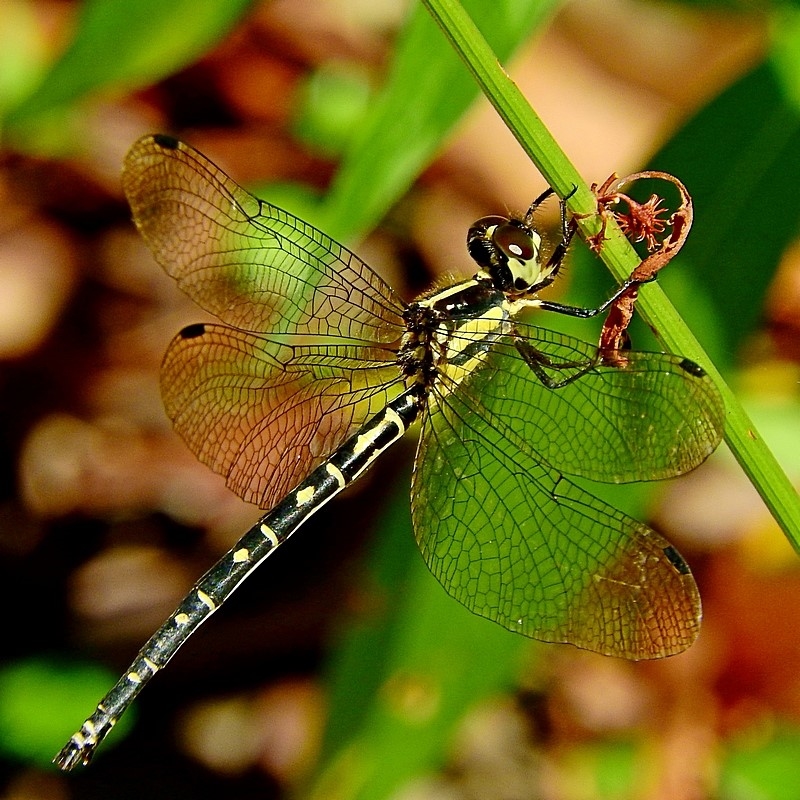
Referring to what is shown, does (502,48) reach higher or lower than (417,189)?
higher

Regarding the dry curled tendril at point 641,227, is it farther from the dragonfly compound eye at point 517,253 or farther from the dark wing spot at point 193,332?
the dark wing spot at point 193,332

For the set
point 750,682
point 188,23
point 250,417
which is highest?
point 188,23

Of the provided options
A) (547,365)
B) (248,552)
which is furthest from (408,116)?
(248,552)

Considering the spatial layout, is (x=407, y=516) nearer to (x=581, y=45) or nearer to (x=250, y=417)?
(x=250, y=417)

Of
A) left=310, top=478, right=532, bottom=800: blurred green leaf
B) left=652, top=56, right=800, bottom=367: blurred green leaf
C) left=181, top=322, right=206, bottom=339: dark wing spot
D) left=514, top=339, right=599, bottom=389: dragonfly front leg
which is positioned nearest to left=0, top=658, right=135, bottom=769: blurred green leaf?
left=310, top=478, right=532, bottom=800: blurred green leaf

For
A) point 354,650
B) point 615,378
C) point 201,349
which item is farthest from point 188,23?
point 354,650

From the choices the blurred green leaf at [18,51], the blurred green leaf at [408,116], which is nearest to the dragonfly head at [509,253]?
the blurred green leaf at [408,116]
